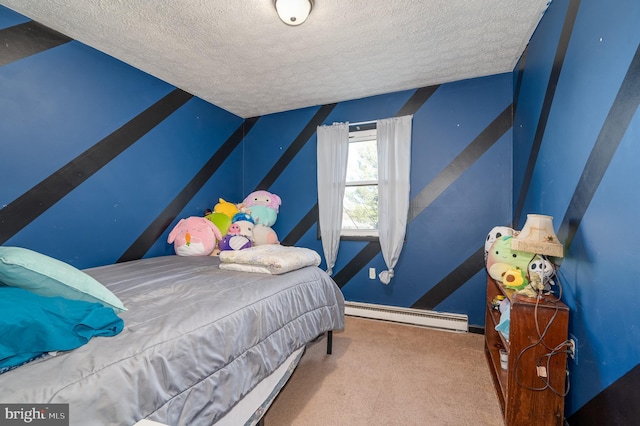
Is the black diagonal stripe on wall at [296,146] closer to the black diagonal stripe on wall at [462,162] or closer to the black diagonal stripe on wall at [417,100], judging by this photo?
the black diagonal stripe on wall at [417,100]

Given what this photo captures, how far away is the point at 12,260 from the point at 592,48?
254 centimetres

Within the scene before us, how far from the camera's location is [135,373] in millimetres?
791

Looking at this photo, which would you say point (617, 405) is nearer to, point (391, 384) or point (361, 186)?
point (391, 384)

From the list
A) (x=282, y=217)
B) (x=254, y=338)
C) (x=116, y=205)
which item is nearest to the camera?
(x=254, y=338)

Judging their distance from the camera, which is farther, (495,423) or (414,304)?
(414,304)

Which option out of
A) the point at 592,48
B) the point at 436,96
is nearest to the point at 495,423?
the point at 592,48

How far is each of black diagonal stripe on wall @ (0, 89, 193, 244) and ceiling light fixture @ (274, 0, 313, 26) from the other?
5.52 ft

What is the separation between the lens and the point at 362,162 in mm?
3189

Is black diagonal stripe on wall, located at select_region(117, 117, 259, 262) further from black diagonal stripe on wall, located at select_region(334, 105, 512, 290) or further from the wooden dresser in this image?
the wooden dresser

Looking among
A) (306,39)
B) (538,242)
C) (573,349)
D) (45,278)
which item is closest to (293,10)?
(306,39)

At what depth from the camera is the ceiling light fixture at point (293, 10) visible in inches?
63.6

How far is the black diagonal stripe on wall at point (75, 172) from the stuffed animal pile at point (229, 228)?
0.86m

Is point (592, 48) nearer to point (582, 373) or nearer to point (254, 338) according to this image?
point (582, 373)
